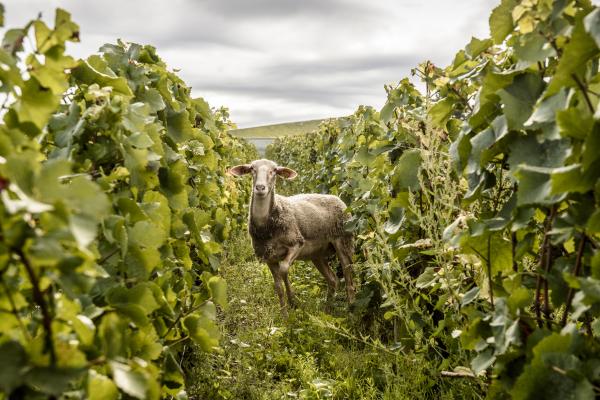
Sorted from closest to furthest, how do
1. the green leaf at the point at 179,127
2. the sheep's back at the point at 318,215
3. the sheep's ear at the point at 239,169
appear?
1. the green leaf at the point at 179,127
2. the sheep's ear at the point at 239,169
3. the sheep's back at the point at 318,215

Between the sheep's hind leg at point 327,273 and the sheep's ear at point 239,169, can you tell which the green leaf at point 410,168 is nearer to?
the sheep's ear at point 239,169

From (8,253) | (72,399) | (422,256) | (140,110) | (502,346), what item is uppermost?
(140,110)

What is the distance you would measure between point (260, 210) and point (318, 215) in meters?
1.06

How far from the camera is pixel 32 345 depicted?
1.03 m

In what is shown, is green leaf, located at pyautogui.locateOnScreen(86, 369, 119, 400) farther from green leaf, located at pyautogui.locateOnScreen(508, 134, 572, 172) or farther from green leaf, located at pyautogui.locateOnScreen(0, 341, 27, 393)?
green leaf, located at pyautogui.locateOnScreen(508, 134, 572, 172)

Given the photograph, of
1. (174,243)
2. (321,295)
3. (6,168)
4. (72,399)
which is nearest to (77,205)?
(6,168)

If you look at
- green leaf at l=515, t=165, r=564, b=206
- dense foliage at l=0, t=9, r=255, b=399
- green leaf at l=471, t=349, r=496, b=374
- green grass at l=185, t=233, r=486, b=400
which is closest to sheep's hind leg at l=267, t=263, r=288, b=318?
green grass at l=185, t=233, r=486, b=400

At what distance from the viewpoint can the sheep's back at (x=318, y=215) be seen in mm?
7043

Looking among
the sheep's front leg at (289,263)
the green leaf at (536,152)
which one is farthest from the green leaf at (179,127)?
the sheep's front leg at (289,263)

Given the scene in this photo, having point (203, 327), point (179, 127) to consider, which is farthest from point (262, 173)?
point (203, 327)

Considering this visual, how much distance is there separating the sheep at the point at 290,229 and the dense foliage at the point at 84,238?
3.34 meters

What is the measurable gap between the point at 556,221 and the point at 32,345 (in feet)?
4.63

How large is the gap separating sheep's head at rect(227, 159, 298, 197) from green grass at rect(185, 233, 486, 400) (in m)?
1.41

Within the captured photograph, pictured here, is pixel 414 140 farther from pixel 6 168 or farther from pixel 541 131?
pixel 6 168
